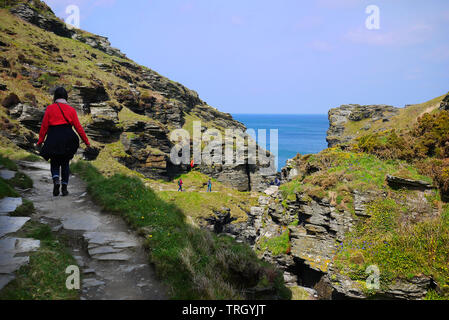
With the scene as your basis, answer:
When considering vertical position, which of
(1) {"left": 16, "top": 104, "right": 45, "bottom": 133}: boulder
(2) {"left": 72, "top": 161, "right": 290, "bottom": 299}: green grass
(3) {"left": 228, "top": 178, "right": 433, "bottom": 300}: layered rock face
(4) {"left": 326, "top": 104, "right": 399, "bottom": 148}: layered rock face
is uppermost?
(4) {"left": 326, "top": 104, "right": 399, "bottom": 148}: layered rock face

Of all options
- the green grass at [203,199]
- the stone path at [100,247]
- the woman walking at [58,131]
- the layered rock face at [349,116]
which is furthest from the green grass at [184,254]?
the layered rock face at [349,116]

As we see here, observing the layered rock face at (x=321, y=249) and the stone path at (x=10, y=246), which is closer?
the stone path at (x=10, y=246)

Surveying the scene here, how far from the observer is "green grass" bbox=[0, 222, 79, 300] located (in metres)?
3.82

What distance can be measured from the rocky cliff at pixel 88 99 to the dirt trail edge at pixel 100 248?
17.3 metres

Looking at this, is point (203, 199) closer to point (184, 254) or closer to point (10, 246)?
point (184, 254)

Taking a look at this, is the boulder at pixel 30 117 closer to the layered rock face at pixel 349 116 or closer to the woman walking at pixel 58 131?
the woman walking at pixel 58 131

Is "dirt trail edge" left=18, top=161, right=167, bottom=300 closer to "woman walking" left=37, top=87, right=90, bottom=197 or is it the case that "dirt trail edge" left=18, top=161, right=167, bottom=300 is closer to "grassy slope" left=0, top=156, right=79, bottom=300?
"grassy slope" left=0, top=156, right=79, bottom=300

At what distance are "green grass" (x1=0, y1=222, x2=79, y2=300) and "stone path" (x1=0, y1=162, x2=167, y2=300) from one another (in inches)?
12.6

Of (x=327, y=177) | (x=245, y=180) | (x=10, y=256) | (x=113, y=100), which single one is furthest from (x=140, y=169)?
(x=10, y=256)

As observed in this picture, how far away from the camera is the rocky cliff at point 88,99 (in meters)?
31.2

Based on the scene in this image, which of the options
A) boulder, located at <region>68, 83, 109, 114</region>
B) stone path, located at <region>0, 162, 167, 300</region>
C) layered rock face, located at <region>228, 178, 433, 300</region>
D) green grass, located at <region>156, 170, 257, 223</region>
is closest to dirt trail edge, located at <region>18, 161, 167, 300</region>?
stone path, located at <region>0, 162, 167, 300</region>

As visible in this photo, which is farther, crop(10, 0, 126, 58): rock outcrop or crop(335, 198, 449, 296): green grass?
crop(10, 0, 126, 58): rock outcrop

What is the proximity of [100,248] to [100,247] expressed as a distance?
0.05 meters
